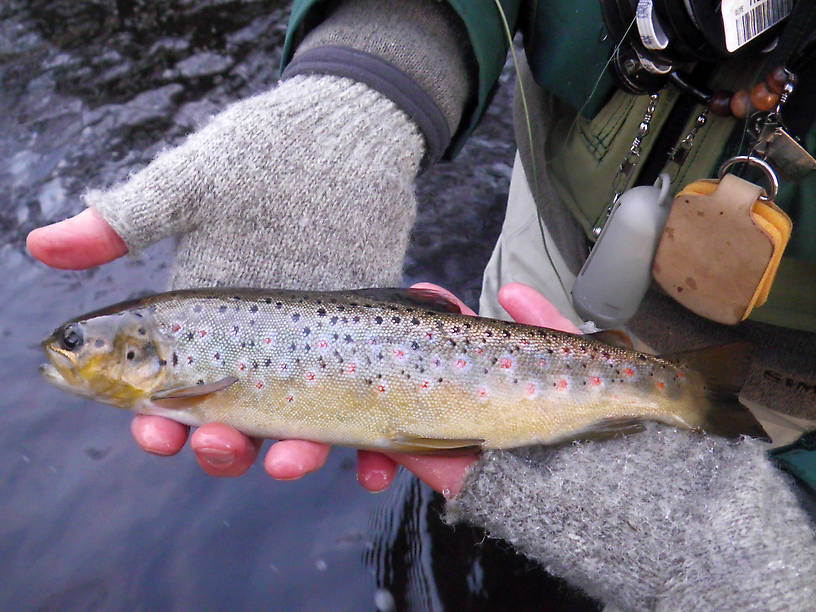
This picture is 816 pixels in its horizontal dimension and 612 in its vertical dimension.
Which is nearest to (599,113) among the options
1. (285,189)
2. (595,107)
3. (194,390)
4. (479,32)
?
(595,107)

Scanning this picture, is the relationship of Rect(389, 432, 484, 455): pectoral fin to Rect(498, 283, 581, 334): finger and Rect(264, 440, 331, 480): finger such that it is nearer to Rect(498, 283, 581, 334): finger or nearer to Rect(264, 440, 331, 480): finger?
Rect(264, 440, 331, 480): finger

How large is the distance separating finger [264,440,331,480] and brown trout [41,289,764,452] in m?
0.03

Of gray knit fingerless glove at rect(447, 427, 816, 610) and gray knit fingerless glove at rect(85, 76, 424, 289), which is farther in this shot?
gray knit fingerless glove at rect(85, 76, 424, 289)

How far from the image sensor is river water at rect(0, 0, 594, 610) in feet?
8.31

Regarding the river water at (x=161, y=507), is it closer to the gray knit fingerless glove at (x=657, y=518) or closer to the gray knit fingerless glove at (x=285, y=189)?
the gray knit fingerless glove at (x=657, y=518)

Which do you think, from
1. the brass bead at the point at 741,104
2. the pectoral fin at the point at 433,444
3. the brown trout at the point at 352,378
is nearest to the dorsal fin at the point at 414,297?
Result: the brown trout at the point at 352,378

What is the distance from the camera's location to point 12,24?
523 cm

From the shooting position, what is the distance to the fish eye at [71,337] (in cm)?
176

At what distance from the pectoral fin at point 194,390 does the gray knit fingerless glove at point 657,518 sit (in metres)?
0.69

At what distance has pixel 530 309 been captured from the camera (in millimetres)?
2068

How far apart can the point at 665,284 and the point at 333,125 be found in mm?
1037

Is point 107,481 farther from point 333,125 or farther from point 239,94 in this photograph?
point 239,94

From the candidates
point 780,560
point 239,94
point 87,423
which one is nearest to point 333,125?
point 780,560

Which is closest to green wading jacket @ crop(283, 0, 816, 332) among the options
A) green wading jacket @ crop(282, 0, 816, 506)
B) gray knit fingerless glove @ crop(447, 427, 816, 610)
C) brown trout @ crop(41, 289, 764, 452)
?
green wading jacket @ crop(282, 0, 816, 506)
